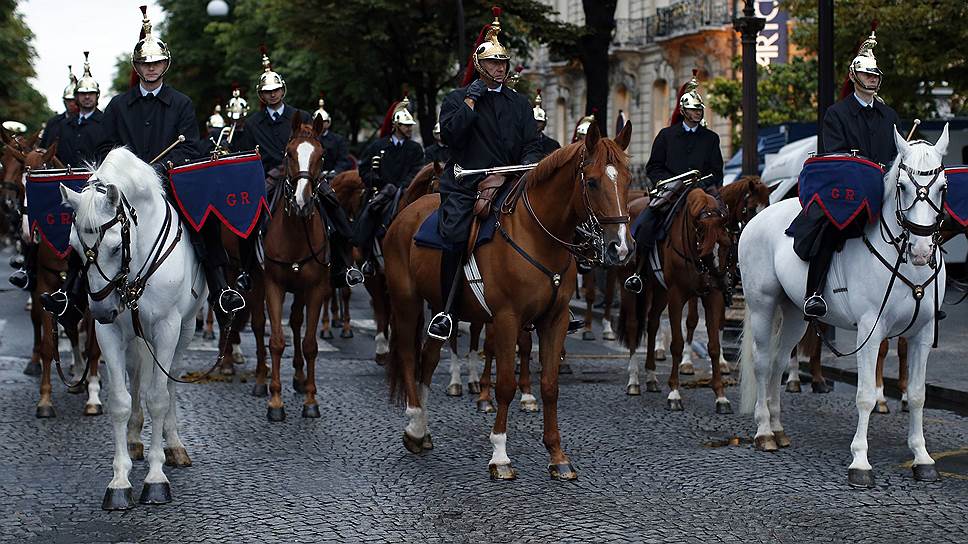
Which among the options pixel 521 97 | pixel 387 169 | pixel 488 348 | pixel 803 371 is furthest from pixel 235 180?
pixel 803 371

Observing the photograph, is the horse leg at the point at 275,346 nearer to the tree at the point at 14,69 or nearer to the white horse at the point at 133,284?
the white horse at the point at 133,284

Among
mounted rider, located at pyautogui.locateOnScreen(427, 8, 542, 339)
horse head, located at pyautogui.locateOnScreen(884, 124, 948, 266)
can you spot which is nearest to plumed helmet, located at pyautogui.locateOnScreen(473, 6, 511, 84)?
mounted rider, located at pyautogui.locateOnScreen(427, 8, 542, 339)

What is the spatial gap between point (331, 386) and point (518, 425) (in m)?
2.97

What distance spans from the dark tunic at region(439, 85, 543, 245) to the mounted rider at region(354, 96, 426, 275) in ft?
15.2

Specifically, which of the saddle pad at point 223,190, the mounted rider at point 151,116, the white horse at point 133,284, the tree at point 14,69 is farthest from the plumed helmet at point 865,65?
the tree at point 14,69

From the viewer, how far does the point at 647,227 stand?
13344 millimetres

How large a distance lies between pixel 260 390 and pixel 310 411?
129 cm

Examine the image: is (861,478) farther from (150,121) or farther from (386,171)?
(386,171)

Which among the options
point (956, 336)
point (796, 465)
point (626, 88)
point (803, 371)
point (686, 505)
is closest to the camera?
point (686, 505)

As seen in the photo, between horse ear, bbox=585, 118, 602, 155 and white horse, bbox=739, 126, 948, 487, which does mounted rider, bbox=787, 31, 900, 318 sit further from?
horse ear, bbox=585, 118, 602, 155

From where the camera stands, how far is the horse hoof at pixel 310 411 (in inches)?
464

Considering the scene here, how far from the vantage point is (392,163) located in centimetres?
1580

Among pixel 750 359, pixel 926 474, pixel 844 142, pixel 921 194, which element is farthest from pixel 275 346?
pixel 921 194

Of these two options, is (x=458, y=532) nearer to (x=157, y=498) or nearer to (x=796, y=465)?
(x=157, y=498)
